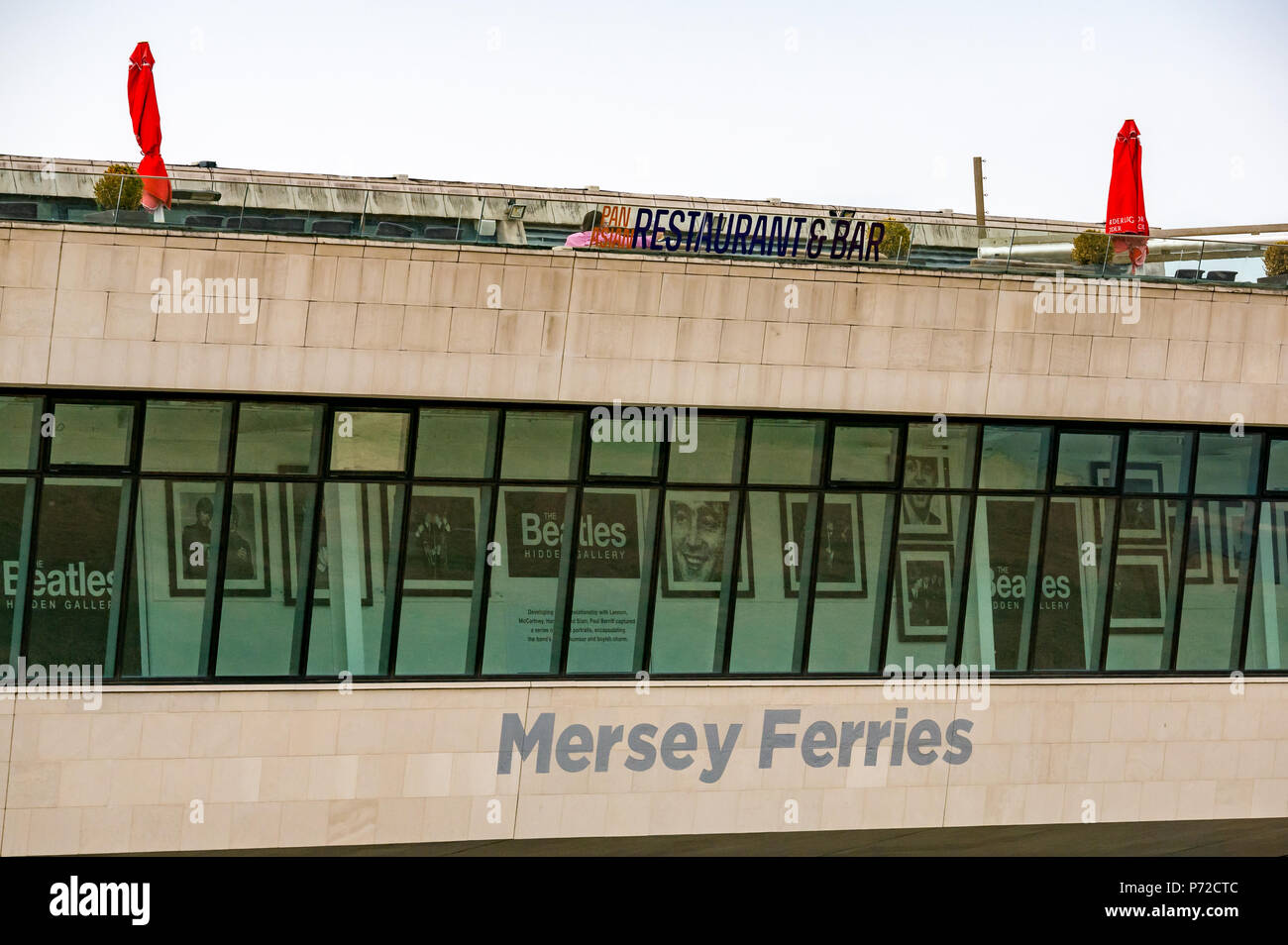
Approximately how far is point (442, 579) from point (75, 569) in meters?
3.53

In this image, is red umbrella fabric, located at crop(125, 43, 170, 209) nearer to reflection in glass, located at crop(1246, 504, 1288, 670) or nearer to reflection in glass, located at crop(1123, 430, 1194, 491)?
reflection in glass, located at crop(1123, 430, 1194, 491)

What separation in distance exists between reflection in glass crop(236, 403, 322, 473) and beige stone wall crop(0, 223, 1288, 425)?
1.17ft

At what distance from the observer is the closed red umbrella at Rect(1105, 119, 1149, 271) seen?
1777cm

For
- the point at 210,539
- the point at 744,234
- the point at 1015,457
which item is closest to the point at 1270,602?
the point at 1015,457

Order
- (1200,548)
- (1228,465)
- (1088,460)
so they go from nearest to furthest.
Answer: (1088,460)
(1228,465)
(1200,548)

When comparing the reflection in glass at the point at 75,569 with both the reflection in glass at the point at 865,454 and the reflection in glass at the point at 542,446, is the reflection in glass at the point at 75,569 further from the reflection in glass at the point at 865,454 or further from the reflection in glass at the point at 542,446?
the reflection in glass at the point at 865,454

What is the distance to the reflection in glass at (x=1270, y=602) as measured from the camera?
56.4ft

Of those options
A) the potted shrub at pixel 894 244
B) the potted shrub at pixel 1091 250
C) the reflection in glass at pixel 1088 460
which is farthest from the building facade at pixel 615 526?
the potted shrub at pixel 1091 250

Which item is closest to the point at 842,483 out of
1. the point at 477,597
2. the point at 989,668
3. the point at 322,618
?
the point at 989,668

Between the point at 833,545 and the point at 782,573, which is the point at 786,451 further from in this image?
the point at 782,573
